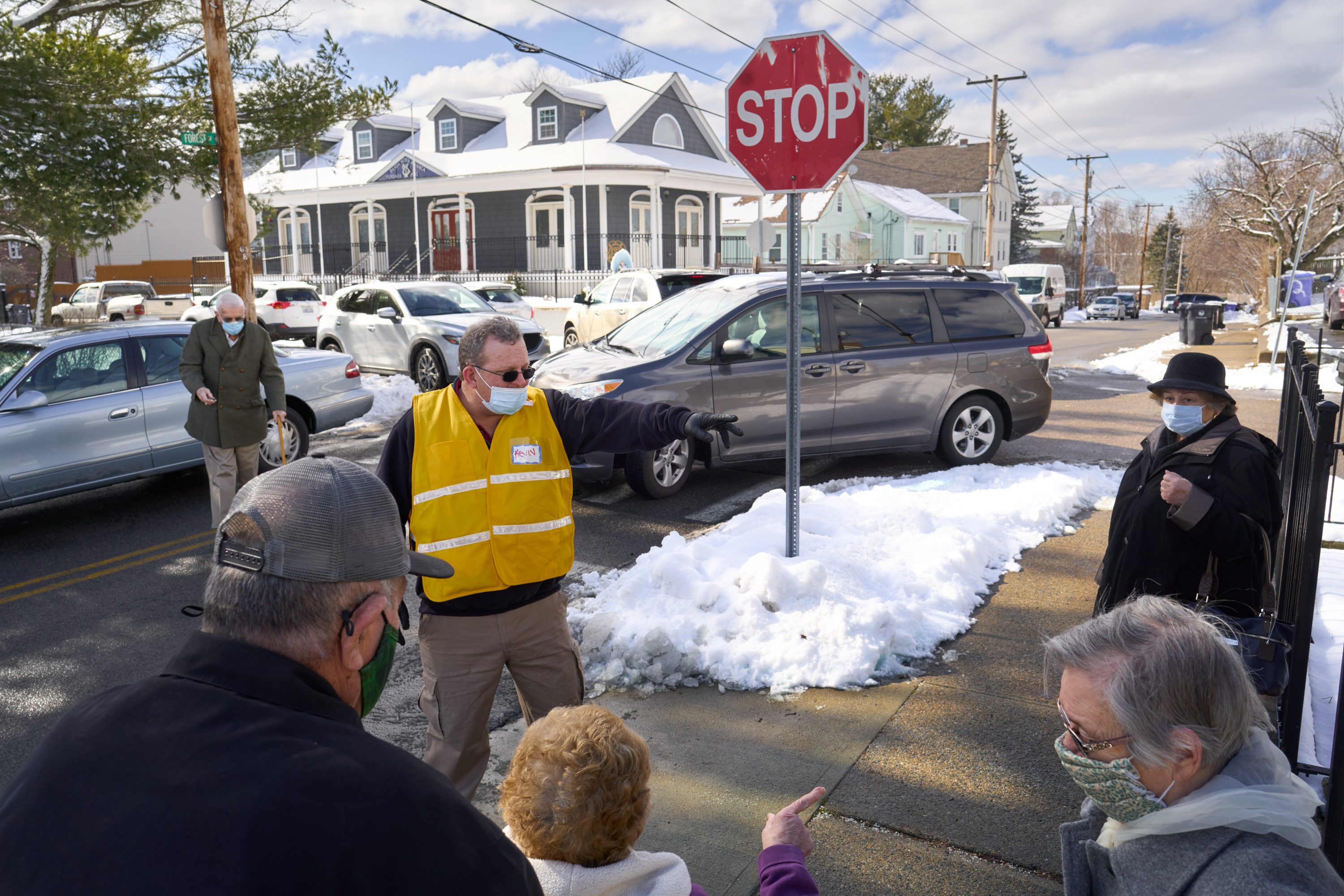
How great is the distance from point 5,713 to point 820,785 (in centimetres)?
402

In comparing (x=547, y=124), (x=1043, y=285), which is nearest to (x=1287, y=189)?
(x=1043, y=285)

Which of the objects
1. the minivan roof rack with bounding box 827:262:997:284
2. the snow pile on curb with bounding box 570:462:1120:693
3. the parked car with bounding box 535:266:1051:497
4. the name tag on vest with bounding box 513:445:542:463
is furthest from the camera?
the minivan roof rack with bounding box 827:262:997:284

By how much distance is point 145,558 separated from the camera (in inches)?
293

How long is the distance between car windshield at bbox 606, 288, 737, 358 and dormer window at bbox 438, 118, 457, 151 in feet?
101

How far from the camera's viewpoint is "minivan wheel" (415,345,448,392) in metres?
15.8

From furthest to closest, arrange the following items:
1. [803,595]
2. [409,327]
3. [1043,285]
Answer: [1043,285] → [409,327] → [803,595]

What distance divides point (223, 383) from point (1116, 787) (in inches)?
293

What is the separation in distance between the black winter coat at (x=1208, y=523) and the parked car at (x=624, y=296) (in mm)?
13898

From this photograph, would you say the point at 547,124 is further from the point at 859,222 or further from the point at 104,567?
the point at 104,567

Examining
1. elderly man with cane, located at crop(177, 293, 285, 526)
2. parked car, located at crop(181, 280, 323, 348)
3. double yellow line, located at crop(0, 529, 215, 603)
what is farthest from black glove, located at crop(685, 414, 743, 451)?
parked car, located at crop(181, 280, 323, 348)

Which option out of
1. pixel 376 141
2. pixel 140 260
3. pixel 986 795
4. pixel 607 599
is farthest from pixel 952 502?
pixel 140 260

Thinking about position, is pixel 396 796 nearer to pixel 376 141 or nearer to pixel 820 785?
pixel 820 785

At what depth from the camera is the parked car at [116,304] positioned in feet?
102

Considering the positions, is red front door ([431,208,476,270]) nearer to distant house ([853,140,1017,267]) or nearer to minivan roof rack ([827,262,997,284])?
minivan roof rack ([827,262,997,284])
